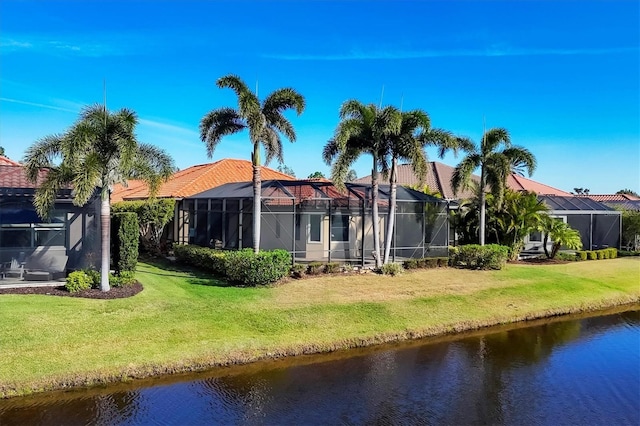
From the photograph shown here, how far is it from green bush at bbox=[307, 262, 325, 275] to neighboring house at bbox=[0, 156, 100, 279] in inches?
296

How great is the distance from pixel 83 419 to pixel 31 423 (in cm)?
77

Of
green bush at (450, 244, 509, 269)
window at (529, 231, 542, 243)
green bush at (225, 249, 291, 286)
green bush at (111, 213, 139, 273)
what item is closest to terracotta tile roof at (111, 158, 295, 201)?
green bush at (111, 213, 139, 273)

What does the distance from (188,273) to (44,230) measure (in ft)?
18.6

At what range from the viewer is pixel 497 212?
25.2m

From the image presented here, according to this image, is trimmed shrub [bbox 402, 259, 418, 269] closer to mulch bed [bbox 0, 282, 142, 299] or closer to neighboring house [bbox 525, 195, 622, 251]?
neighboring house [bbox 525, 195, 622, 251]

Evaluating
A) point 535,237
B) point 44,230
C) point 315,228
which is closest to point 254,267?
point 315,228

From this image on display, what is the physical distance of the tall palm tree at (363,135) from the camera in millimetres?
18172

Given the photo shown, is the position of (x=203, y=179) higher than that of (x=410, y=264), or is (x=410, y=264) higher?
(x=203, y=179)

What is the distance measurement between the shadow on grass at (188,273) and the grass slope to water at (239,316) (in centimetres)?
11

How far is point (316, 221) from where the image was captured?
21.4 metres

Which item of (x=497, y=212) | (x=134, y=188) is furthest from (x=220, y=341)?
(x=134, y=188)

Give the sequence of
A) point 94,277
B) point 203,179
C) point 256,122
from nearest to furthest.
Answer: point 94,277 < point 256,122 < point 203,179

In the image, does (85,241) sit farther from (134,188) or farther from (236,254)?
(134,188)

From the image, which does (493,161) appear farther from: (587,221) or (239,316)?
(239,316)
